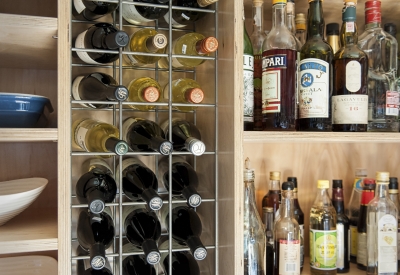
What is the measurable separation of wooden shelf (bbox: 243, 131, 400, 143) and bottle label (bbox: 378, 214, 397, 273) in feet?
0.90

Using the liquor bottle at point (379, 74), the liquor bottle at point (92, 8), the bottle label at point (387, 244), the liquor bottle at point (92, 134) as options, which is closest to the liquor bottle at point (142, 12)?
the liquor bottle at point (92, 8)

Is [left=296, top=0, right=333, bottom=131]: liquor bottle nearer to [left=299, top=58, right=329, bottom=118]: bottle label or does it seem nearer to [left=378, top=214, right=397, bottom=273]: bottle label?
[left=299, top=58, right=329, bottom=118]: bottle label

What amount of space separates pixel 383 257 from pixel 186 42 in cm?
85

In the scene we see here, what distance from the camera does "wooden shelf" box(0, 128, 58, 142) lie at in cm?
85

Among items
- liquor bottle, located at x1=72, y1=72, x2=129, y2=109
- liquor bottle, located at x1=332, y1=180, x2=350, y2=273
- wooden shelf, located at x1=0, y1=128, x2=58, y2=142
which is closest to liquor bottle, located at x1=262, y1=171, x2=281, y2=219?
liquor bottle, located at x1=332, y1=180, x2=350, y2=273

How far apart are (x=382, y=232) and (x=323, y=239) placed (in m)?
0.18

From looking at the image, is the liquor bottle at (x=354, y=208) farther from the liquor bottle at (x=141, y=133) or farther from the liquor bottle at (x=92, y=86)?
the liquor bottle at (x=92, y=86)

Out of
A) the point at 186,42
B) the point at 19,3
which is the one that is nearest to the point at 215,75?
the point at 186,42

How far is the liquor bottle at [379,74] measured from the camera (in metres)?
1.23

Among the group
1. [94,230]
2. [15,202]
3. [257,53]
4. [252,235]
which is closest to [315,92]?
[257,53]

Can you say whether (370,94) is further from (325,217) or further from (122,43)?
(122,43)

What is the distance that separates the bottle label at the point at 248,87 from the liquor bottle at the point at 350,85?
0.79 ft

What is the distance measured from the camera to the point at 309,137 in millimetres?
1064

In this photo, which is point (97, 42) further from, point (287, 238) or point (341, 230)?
point (341, 230)
